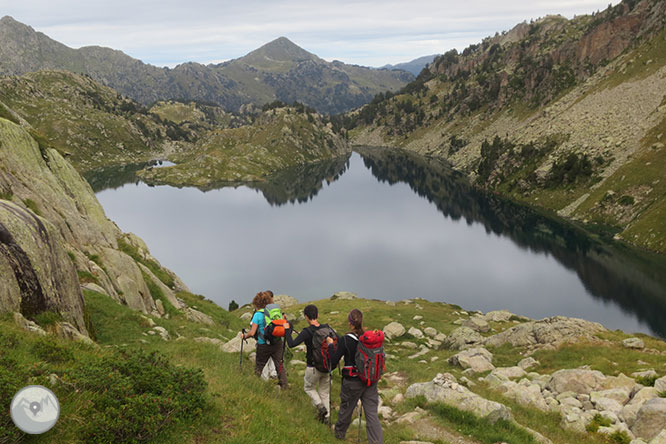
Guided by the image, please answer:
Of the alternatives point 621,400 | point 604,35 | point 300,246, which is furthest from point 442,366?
point 604,35

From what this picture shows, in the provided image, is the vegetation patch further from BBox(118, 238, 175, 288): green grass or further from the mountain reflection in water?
the mountain reflection in water

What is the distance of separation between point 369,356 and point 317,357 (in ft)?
7.38

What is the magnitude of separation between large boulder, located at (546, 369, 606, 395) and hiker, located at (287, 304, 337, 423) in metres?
15.5

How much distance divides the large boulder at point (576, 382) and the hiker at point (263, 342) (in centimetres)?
1635

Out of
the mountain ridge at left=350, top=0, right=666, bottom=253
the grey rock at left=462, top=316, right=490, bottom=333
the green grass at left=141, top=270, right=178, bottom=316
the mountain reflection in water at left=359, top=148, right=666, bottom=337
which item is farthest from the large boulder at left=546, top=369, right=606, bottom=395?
the mountain ridge at left=350, top=0, right=666, bottom=253

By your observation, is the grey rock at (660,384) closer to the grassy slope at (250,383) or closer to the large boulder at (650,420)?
the large boulder at (650,420)

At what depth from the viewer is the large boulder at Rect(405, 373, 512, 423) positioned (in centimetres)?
1512

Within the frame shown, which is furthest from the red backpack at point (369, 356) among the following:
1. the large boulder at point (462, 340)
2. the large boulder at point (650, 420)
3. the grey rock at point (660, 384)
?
the large boulder at point (462, 340)

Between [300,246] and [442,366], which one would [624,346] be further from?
[300,246]

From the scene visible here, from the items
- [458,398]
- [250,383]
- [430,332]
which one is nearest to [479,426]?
[458,398]

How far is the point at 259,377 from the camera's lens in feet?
48.6

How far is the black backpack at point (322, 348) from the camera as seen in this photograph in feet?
40.7

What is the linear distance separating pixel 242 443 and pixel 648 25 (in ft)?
796

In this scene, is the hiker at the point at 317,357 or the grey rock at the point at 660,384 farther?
the grey rock at the point at 660,384
